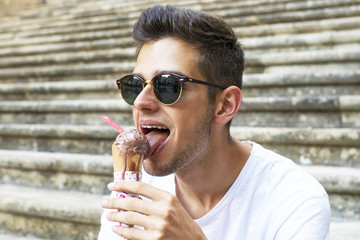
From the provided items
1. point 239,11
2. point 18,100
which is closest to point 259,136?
point 239,11

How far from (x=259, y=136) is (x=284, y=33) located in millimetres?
1661

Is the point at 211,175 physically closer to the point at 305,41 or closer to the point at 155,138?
the point at 155,138

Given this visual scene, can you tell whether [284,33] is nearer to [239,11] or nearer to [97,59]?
[239,11]

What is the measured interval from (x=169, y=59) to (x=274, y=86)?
70.4 inches

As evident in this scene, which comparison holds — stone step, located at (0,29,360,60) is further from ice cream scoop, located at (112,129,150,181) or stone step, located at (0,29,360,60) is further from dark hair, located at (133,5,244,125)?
ice cream scoop, located at (112,129,150,181)

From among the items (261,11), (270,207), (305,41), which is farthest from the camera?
(261,11)

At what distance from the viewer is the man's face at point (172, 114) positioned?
1.27m

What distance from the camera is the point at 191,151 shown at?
132 centimetres

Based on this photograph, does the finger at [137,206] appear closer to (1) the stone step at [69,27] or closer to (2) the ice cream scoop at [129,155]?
(2) the ice cream scoop at [129,155]

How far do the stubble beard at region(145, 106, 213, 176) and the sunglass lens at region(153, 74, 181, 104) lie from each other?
0.52ft

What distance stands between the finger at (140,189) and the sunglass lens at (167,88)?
38 cm

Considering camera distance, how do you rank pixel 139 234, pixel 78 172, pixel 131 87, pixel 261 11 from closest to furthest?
pixel 139 234 < pixel 131 87 < pixel 78 172 < pixel 261 11

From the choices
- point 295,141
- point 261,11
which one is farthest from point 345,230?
point 261,11

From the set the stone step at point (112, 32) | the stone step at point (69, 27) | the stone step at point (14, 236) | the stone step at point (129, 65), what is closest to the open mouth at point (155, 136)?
the stone step at point (14, 236)
